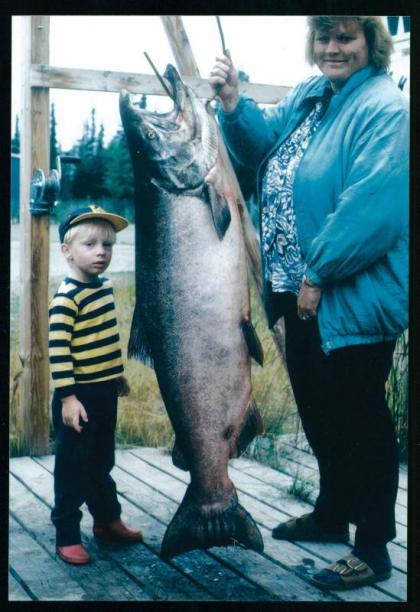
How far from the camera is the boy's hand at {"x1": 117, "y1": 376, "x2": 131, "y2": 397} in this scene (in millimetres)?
3625

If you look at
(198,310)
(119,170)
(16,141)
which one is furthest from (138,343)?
(16,141)

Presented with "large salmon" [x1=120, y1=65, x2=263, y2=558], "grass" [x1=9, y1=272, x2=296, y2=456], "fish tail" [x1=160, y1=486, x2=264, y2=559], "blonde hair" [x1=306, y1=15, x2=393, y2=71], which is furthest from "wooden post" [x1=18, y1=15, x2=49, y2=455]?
"blonde hair" [x1=306, y1=15, x2=393, y2=71]

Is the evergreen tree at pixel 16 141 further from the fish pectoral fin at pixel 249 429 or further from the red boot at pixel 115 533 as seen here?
the red boot at pixel 115 533

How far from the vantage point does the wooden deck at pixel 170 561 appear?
11.4 ft

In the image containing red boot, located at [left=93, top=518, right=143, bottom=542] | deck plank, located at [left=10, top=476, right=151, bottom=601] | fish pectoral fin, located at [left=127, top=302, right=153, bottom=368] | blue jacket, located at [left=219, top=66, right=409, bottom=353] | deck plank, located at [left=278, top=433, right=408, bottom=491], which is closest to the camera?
blue jacket, located at [left=219, top=66, right=409, bottom=353]

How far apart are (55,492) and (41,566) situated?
1.04ft

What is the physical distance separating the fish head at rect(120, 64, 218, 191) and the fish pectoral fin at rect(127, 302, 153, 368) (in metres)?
0.60

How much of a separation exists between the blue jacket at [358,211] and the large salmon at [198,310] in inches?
13.2

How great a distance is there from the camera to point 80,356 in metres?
3.52

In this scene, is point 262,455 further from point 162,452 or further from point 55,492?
point 55,492

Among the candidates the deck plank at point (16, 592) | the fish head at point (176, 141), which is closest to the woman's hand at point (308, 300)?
the fish head at point (176, 141)

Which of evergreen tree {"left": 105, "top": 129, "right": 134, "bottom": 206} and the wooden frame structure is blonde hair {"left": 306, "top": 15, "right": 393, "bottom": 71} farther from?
evergreen tree {"left": 105, "top": 129, "right": 134, "bottom": 206}

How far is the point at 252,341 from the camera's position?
353 centimetres
